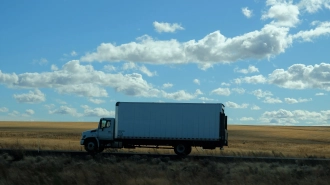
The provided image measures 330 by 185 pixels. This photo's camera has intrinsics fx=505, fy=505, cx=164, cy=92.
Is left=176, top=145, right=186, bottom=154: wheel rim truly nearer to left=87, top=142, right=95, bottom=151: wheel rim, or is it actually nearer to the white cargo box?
the white cargo box

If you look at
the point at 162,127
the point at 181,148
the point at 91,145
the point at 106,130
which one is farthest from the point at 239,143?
the point at 91,145

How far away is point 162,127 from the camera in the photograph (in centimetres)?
3142

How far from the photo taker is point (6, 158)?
24.0 m

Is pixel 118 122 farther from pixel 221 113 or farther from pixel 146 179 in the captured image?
pixel 146 179

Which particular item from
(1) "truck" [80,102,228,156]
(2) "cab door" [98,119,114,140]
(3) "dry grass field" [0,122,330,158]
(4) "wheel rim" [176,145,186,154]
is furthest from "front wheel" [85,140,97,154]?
(4) "wheel rim" [176,145,186,154]

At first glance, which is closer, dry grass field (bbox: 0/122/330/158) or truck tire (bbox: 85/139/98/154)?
truck tire (bbox: 85/139/98/154)

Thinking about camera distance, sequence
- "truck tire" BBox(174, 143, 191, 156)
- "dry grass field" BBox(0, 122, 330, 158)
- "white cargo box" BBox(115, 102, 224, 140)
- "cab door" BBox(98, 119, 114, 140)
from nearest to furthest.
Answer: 1. "truck tire" BBox(174, 143, 191, 156)
2. "white cargo box" BBox(115, 102, 224, 140)
3. "cab door" BBox(98, 119, 114, 140)
4. "dry grass field" BBox(0, 122, 330, 158)

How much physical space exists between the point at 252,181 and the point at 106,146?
1783 centimetres

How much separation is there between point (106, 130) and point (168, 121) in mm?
3980

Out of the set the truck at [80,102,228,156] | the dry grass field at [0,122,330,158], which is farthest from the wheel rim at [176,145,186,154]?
the dry grass field at [0,122,330,158]

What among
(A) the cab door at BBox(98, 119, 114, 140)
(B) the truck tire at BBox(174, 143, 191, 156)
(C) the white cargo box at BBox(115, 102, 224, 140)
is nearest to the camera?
(B) the truck tire at BBox(174, 143, 191, 156)

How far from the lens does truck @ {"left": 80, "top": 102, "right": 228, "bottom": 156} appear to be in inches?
1226

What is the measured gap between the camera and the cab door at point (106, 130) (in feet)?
104

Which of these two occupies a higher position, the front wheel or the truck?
the truck
